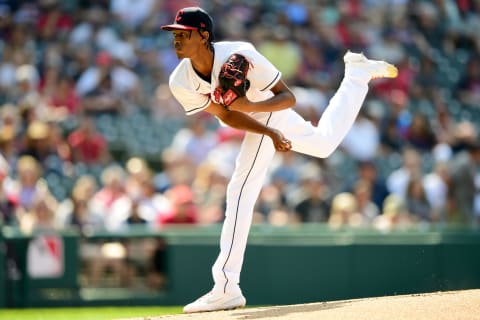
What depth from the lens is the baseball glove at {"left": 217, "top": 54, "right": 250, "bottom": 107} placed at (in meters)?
6.71

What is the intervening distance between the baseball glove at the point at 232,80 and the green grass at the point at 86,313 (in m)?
3.65

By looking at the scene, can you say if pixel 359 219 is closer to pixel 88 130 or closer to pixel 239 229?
pixel 88 130

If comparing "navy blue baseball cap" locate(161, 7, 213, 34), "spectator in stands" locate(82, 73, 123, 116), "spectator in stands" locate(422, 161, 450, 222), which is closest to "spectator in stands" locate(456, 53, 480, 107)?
"spectator in stands" locate(422, 161, 450, 222)

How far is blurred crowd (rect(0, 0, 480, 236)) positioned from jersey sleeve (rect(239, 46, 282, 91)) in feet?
14.9

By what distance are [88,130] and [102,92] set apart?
1096mm

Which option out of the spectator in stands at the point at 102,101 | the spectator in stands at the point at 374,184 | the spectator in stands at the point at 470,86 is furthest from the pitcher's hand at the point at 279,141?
the spectator in stands at the point at 470,86

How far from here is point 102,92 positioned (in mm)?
13500

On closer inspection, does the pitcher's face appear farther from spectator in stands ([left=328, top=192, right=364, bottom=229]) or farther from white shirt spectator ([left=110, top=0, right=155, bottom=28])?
white shirt spectator ([left=110, top=0, right=155, bottom=28])

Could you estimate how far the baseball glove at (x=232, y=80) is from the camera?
22.0ft

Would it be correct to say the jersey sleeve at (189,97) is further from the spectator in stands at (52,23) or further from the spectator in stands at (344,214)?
the spectator in stands at (52,23)

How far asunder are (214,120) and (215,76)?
22.4 ft

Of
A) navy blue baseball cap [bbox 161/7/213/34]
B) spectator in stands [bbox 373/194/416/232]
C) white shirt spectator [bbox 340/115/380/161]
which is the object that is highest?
navy blue baseball cap [bbox 161/7/213/34]

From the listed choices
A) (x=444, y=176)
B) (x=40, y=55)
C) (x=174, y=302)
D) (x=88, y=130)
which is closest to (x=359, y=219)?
(x=444, y=176)

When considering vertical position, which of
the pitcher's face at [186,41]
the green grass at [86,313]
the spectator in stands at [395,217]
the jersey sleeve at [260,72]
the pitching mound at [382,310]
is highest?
the pitcher's face at [186,41]
